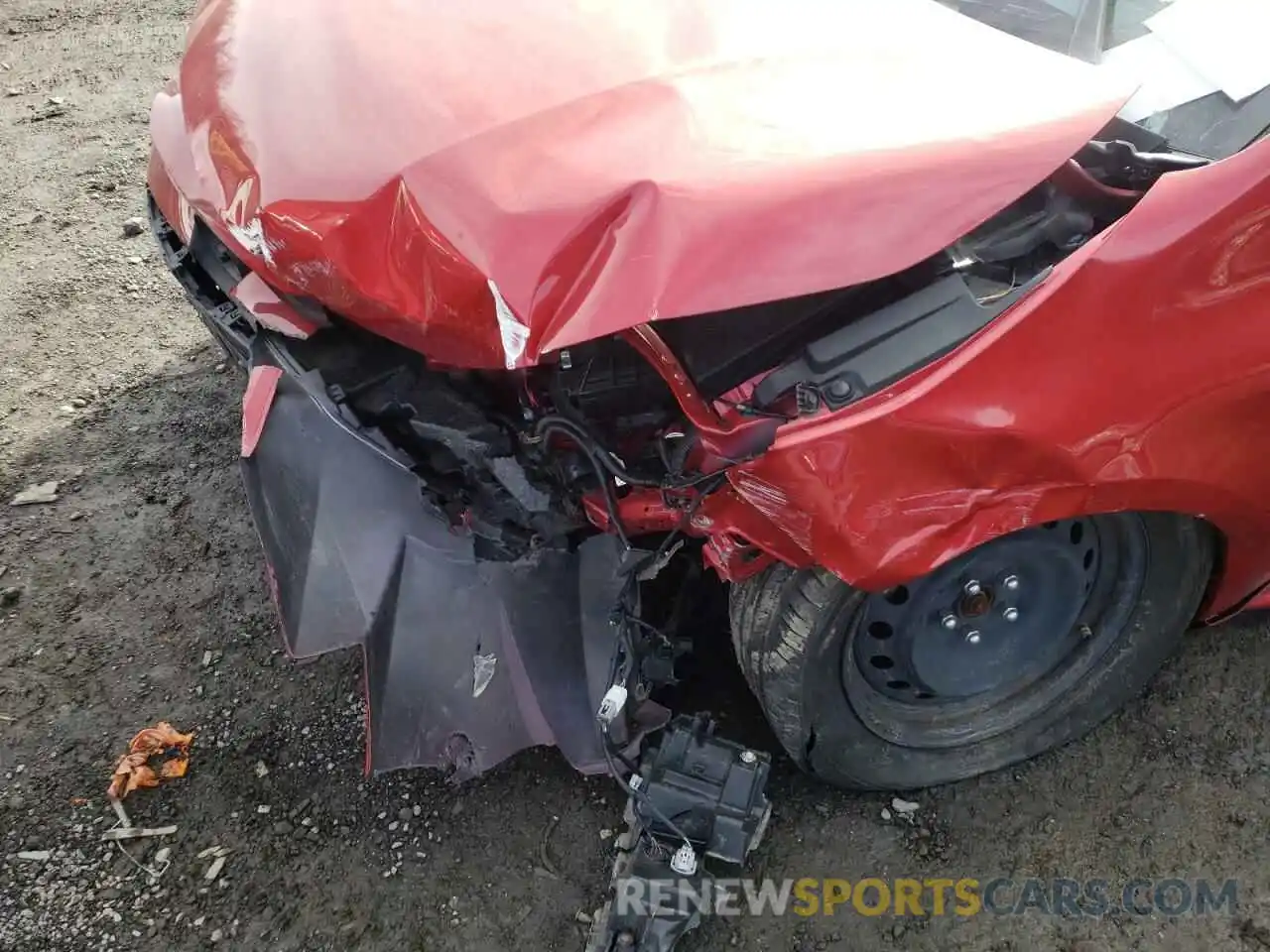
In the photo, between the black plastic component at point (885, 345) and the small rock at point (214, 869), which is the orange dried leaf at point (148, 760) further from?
the black plastic component at point (885, 345)

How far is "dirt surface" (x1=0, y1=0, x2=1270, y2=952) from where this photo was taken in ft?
7.29

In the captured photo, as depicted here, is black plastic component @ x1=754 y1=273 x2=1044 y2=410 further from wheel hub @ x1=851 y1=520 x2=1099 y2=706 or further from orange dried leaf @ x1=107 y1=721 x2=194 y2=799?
orange dried leaf @ x1=107 y1=721 x2=194 y2=799

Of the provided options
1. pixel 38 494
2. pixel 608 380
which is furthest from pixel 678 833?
pixel 38 494

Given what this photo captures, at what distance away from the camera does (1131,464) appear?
5.78 ft

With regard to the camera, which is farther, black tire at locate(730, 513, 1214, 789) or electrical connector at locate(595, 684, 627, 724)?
electrical connector at locate(595, 684, 627, 724)

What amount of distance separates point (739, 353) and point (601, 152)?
16.9 inches

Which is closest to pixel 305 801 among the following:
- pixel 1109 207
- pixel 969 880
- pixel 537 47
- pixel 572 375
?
pixel 572 375

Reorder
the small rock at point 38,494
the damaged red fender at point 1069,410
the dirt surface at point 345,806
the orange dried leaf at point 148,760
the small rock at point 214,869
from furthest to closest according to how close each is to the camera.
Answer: the small rock at point 38,494 → the orange dried leaf at point 148,760 → the small rock at point 214,869 → the dirt surface at point 345,806 → the damaged red fender at point 1069,410

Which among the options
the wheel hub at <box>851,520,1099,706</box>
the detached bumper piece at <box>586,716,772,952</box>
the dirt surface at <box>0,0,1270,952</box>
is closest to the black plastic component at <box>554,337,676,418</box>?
the wheel hub at <box>851,520,1099,706</box>

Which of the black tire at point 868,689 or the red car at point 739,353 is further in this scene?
the black tire at point 868,689

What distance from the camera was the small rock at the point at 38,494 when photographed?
3281mm

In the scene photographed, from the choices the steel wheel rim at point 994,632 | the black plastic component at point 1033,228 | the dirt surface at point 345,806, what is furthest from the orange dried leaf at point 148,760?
the black plastic component at point 1033,228

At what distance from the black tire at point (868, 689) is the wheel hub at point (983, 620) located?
0.05m

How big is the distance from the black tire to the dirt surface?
0.12 meters
